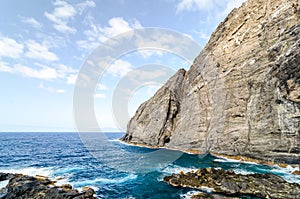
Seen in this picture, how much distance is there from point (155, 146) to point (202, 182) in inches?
1787

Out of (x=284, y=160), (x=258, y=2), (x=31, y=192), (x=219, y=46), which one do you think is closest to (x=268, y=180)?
(x=284, y=160)

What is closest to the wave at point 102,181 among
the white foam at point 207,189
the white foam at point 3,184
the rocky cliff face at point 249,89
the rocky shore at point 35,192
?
the rocky shore at point 35,192

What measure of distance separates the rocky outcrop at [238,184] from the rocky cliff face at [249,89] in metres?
14.9

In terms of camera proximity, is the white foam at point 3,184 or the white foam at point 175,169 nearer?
the white foam at point 3,184

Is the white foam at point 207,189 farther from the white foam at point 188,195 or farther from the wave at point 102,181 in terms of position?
the wave at point 102,181

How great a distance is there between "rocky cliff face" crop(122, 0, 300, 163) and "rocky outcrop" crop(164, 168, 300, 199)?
49.0 feet

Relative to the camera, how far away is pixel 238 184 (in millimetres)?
23328

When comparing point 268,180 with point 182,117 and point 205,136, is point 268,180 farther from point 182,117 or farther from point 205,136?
point 182,117

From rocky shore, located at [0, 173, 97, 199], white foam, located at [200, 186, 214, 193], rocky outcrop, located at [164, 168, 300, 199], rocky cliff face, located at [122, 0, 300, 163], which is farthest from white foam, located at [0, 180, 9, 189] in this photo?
rocky cliff face, located at [122, 0, 300, 163]

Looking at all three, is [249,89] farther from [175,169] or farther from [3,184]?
[3,184]

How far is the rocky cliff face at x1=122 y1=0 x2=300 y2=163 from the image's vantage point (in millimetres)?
35438

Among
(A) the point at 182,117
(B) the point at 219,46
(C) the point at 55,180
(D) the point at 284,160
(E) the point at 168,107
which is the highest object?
(B) the point at 219,46

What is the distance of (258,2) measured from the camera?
48.9m

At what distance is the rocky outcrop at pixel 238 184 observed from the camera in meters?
21.4
